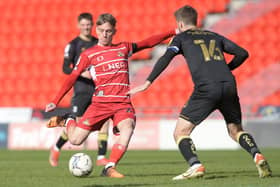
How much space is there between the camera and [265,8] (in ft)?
67.6

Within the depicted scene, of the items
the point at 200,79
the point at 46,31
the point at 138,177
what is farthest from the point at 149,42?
the point at 46,31

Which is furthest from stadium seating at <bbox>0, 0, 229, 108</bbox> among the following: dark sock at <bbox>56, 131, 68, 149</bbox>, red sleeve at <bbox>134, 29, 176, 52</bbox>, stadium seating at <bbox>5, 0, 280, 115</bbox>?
red sleeve at <bbox>134, 29, 176, 52</bbox>

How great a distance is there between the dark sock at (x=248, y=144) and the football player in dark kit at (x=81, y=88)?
10.6ft

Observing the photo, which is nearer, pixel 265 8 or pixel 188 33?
pixel 188 33

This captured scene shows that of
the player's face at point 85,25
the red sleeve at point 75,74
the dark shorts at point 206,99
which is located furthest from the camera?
the player's face at point 85,25

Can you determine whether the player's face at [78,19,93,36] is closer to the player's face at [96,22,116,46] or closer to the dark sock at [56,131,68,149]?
the dark sock at [56,131,68,149]

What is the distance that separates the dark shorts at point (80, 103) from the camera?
36.2ft

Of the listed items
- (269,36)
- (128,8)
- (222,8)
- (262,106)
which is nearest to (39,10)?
(128,8)

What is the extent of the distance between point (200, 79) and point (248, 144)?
89cm

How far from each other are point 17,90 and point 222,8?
256 inches

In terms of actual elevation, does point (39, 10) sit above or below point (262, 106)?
above

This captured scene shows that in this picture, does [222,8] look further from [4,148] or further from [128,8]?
[4,148]

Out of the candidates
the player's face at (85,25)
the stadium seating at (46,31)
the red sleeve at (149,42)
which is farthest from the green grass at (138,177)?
the stadium seating at (46,31)

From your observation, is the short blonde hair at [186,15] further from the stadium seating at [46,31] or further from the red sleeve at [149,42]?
the stadium seating at [46,31]
